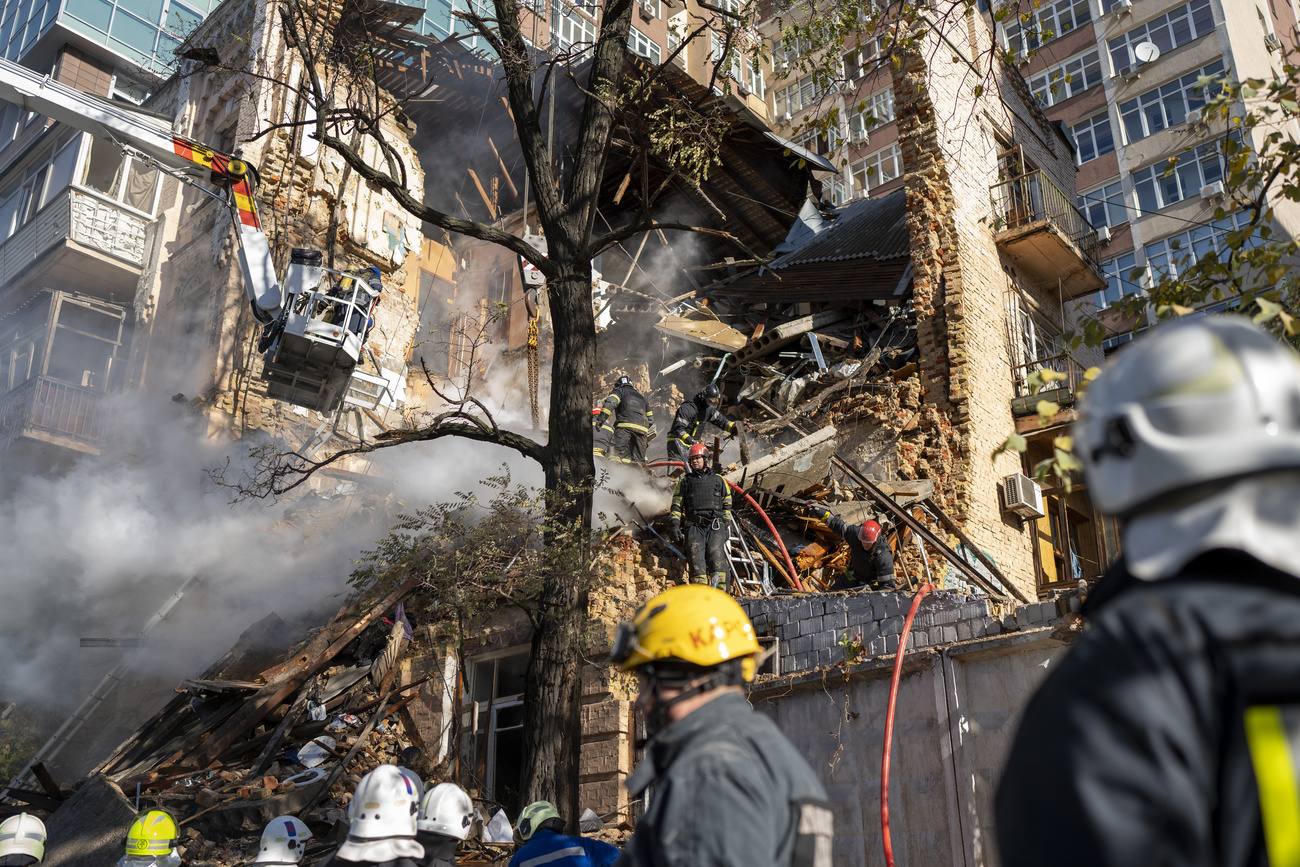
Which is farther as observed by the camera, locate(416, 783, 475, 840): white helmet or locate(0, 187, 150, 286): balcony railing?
locate(0, 187, 150, 286): balcony railing

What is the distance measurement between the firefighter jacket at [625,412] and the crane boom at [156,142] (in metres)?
5.62

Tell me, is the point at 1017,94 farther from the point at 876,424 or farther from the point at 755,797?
the point at 755,797

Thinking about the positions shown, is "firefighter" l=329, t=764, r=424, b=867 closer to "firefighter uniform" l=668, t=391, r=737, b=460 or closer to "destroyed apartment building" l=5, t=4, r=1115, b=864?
"destroyed apartment building" l=5, t=4, r=1115, b=864

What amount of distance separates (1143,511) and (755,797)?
107 cm

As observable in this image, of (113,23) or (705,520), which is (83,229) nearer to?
(113,23)

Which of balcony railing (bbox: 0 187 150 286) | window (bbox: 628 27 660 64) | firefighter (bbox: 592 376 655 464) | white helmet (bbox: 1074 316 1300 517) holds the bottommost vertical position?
white helmet (bbox: 1074 316 1300 517)

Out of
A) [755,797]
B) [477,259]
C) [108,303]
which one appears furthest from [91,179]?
[755,797]

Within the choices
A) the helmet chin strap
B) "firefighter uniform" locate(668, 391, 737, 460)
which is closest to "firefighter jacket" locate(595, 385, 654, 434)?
"firefighter uniform" locate(668, 391, 737, 460)

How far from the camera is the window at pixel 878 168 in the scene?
1391 inches

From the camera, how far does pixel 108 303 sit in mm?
21969

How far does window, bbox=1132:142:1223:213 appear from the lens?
2722 centimetres

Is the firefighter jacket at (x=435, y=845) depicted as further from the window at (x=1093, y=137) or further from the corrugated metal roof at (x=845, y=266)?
the window at (x=1093, y=137)

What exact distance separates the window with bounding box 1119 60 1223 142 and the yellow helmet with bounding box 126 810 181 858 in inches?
1203

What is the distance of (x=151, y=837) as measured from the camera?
6.61 meters
